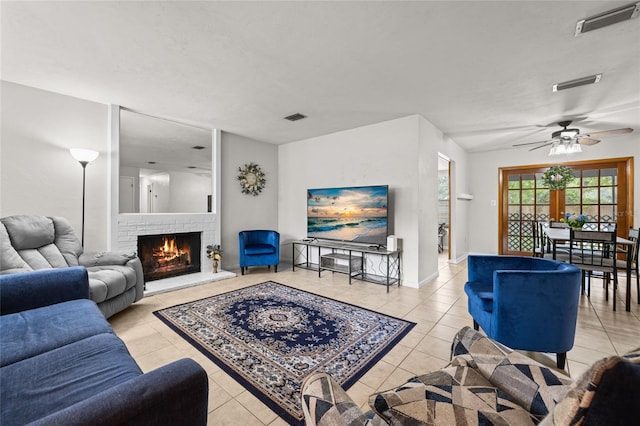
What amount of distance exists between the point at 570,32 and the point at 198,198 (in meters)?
4.92

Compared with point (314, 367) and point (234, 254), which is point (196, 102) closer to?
point (234, 254)

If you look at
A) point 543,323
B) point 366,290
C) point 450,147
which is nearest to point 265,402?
point 543,323

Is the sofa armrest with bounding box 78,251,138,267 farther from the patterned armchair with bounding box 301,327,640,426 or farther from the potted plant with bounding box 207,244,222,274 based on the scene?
the patterned armchair with bounding box 301,327,640,426

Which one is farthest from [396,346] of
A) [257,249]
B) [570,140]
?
[570,140]

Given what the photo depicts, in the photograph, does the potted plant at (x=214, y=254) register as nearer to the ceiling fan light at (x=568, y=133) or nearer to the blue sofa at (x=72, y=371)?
the blue sofa at (x=72, y=371)

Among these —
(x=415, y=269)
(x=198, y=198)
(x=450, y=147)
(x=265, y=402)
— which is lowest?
(x=265, y=402)

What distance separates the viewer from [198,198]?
15.5 feet

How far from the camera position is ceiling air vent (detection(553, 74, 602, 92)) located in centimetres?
280

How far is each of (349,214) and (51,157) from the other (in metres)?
3.94

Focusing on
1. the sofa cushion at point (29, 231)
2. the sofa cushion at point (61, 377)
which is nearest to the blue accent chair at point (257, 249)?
the sofa cushion at point (29, 231)

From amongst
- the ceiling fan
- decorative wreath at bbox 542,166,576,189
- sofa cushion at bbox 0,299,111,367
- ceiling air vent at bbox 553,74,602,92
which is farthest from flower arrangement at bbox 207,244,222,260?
decorative wreath at bbox 542,166,576,189

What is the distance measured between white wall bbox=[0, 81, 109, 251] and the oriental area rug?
174cm

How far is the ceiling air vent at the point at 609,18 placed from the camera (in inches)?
73.2

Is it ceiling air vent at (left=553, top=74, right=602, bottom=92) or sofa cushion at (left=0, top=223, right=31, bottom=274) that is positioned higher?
ceiling air vent at (left=553, top=74, right=602, bottom=92)
